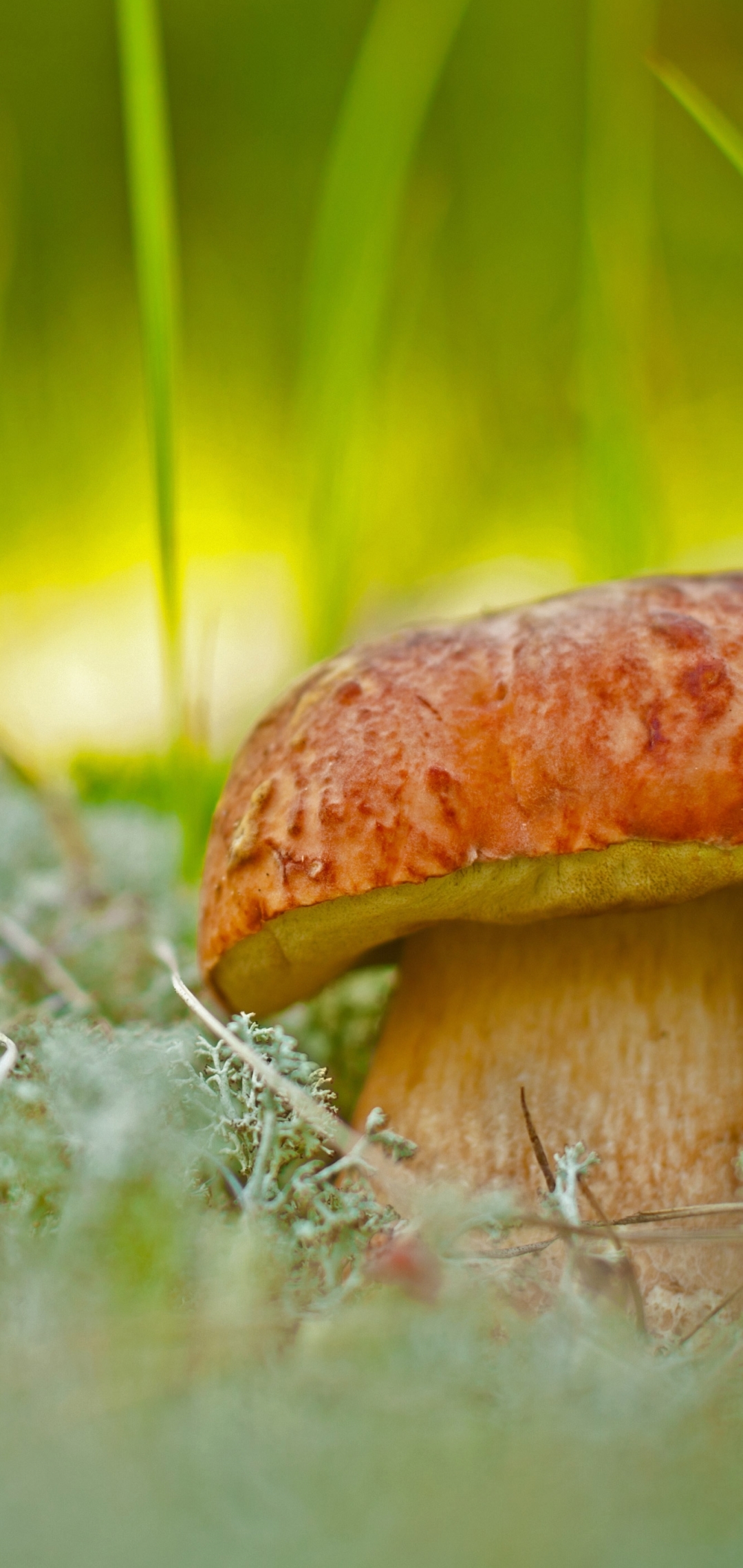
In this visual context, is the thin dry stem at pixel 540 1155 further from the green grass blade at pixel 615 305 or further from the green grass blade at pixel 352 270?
the green grass blade at pixel 615 305

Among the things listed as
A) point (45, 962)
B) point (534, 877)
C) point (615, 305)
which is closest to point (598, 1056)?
point (534, 877)

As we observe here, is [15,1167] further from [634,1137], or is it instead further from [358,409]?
[358,409]

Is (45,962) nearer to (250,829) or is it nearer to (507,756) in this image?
(250,829)

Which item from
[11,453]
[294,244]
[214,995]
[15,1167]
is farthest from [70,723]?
[294,244]

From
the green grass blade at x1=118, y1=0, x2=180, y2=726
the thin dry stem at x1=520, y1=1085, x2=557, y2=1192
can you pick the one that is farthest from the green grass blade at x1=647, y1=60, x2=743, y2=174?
the thin dry stem at x1=520, y1=1085, x2=557, y2=1192

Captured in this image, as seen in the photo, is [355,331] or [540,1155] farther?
[355,331]

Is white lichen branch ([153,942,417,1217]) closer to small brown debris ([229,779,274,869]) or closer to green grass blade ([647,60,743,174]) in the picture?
small brown debris ([229,779,274,869])

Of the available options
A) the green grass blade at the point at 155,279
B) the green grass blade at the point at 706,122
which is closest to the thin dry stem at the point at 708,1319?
the green grass blade at the point at 155,279
